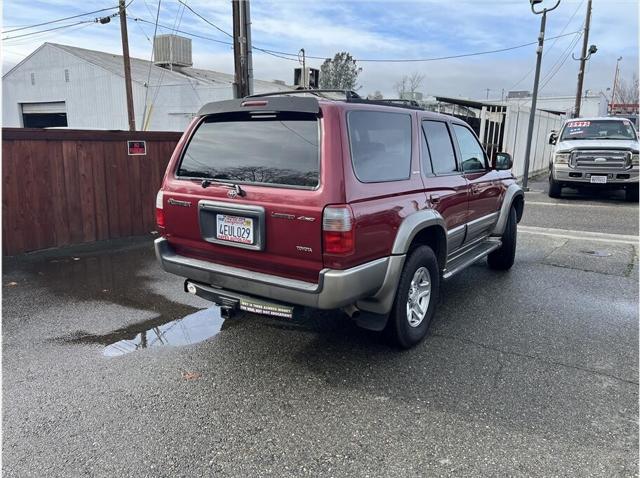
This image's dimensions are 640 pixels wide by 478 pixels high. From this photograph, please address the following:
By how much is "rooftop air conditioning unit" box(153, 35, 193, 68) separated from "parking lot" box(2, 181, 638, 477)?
26.4 m

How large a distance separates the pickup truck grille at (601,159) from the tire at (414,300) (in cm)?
935

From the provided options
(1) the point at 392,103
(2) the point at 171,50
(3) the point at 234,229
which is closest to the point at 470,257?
(1) the point at 392,103

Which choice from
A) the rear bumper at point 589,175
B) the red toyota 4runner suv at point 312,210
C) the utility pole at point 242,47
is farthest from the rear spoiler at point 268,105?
the rear bumper at point 589,175

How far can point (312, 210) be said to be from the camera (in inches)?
120

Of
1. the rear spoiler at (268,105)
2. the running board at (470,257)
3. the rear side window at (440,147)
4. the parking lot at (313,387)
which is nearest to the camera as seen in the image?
the parking lot at (313,387)

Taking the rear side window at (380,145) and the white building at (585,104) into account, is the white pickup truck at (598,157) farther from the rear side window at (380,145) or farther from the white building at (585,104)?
the white building at (585,104)

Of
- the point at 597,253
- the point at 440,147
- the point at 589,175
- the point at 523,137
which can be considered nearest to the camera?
the point at 440,147

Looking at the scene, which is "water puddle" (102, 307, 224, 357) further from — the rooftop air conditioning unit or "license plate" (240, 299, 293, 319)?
the rooftop air conditioning unit

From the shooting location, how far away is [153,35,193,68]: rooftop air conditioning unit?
28.5 metres

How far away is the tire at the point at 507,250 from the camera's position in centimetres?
Result: 596

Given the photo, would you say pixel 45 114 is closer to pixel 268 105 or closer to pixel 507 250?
pixel 507 250

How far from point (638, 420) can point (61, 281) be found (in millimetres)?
5536

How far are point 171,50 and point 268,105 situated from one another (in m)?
28.5

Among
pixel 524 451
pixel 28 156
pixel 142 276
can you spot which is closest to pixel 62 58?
pixel 28 156
